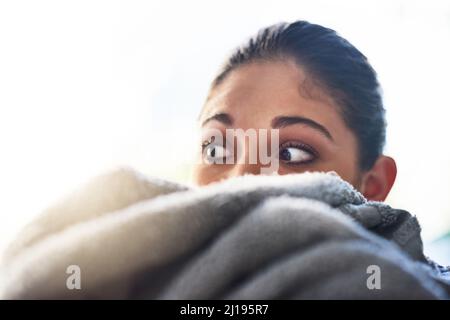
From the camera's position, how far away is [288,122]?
0.64 meters

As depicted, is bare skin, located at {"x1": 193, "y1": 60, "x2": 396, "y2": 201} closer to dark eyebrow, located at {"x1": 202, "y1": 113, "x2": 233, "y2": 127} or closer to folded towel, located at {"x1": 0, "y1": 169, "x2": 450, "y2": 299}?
dark eyebrow, located at {"x1": 202, "y1": 113, "x2": 233, "y2": 127}

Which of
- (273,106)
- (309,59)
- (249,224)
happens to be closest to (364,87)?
(309,59)

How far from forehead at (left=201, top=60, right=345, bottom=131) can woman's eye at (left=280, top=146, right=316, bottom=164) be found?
0.05 m

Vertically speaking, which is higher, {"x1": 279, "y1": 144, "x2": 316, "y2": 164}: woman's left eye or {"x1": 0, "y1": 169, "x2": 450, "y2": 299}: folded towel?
{"x1": 279, "y1": 144, "x2": 316, "y2": 164}: woman's left eye

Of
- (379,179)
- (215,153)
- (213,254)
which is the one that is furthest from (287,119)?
(213,254)

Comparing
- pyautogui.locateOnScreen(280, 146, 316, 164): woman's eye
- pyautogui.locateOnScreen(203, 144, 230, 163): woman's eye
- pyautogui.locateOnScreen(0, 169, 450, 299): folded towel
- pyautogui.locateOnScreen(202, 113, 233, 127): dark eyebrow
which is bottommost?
pyautogui.locateOnScreen(0, 169, 450, 299): folded towel

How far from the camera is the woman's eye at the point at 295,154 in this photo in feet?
2.15

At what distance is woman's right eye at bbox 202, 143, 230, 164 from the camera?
2.24 feet

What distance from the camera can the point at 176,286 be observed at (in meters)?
0.30

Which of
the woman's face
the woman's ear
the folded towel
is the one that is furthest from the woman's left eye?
the folded towel

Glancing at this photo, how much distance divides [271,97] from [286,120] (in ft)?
0.13
